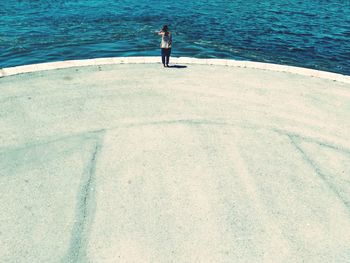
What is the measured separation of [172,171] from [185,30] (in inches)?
839

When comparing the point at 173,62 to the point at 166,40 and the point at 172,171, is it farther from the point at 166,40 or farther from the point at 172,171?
the point at 172,171

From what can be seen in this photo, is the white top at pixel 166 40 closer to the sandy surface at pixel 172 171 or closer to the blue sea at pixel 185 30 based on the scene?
the sandy surface at pixel 172 171

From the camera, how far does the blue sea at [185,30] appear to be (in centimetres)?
2333

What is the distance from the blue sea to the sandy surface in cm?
986

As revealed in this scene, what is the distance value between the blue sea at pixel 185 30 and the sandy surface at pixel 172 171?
986 cm

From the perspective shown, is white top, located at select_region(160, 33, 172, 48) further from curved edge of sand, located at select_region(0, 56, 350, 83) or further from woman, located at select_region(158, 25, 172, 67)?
curved edge of sand, located at select_region(0, 56, 350, 83)

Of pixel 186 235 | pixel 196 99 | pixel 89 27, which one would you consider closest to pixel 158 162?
pixel 186 235

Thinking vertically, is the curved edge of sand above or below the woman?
below

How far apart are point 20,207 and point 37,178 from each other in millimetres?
1014

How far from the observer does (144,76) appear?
48.0 feet

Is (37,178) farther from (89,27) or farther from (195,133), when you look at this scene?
(89,27)

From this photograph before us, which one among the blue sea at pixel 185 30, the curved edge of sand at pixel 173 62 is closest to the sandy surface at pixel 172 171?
the curved edge of sand at pixel 173 62

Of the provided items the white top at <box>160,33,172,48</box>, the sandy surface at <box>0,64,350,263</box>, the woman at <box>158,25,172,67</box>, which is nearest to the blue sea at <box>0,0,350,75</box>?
the woman at <box>158,25,172,67</box>

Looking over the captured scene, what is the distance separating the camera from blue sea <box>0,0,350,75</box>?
2333 centimetres
